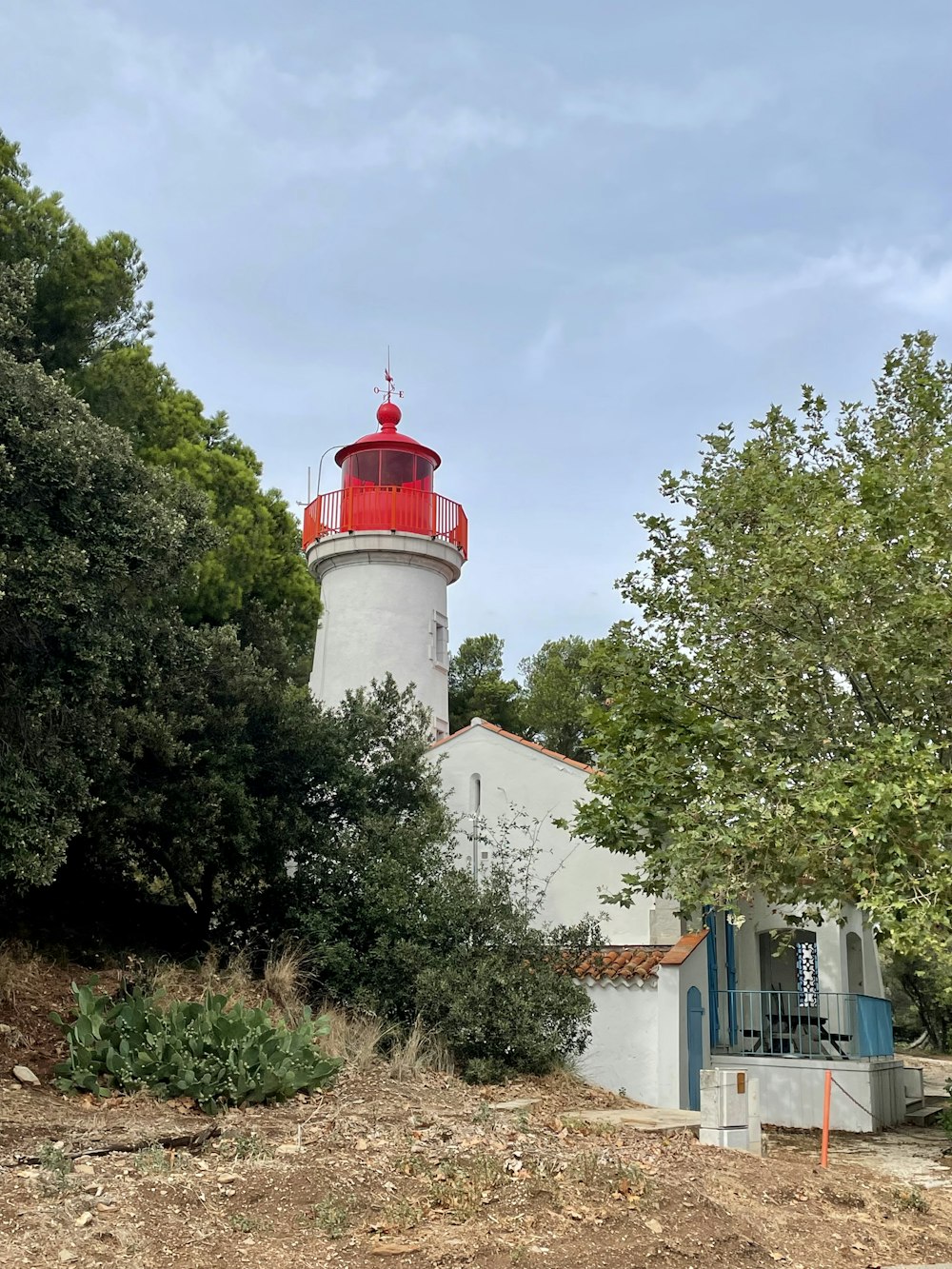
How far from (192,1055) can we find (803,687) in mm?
7559

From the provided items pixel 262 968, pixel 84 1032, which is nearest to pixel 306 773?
pixel 262 968

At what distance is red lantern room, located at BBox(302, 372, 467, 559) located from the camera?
1024 inches

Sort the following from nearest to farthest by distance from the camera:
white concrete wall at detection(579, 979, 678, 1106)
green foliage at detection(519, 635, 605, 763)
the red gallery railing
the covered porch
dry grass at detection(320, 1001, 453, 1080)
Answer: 1. dry grass at detection(320, 1001, 453, 1080)
2. white concrete wall at detection(579, 979, 678, 1106)
3. the covered porch
4. the red gallery railing
5. green foliage at detection(519, 635, 605, 763)

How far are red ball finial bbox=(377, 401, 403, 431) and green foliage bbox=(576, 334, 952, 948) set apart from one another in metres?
12.1

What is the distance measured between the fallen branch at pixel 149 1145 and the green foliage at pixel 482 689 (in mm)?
25883

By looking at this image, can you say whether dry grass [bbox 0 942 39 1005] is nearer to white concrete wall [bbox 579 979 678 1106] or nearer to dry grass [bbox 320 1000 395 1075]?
dry grass [bbox 320 1000 395 1075]

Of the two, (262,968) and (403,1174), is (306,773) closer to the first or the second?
(262,968)

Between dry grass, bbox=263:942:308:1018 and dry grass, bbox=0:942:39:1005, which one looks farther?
dry grass, bbox=263:942:308:1018

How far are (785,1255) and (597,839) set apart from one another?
27.1 ft

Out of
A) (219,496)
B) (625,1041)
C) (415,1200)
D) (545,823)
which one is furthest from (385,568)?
(415,1200)

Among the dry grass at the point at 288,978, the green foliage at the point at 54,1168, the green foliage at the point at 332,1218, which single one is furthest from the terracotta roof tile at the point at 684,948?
the green foliage at the point at 54,1168

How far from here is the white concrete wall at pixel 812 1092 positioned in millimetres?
16906

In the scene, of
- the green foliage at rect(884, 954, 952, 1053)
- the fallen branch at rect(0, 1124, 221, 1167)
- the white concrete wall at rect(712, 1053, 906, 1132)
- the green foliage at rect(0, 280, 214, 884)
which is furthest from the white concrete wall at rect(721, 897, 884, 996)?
the fallen branch at rect(0, 1124, 221, 1167)

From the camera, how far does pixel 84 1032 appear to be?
11.2 metres
